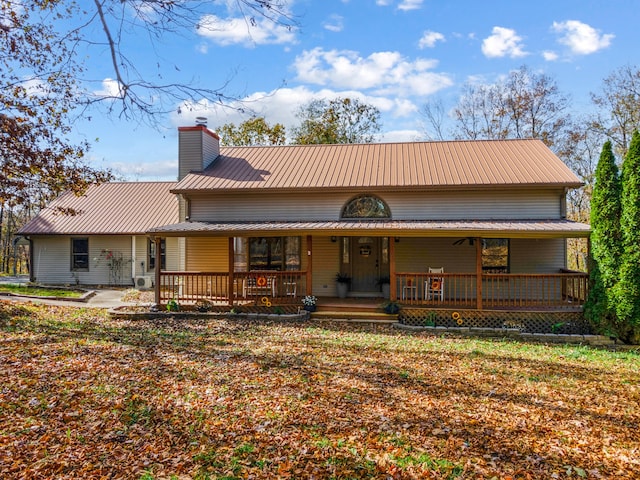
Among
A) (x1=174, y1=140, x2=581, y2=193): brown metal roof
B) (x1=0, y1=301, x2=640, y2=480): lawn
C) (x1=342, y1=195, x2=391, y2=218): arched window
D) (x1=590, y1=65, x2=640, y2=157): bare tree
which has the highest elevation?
(x1=590, y1=65, x2=640, y2=157): bare tree

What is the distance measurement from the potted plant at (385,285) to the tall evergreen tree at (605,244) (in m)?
5.56

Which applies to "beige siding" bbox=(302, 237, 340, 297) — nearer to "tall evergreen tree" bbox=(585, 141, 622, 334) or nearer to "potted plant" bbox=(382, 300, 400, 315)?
"potted plant" bbox=(382, 300, 400, 315)

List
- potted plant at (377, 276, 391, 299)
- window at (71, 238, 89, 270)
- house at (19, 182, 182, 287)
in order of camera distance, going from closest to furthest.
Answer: potted plant at (377, 276, 391, 299) < house at (19, 182, 182, 287) < window at (71, 238, 89, 270)

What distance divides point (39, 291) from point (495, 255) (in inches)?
692

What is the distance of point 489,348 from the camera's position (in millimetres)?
9938

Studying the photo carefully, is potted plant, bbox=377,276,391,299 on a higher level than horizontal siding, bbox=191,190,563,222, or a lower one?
lower

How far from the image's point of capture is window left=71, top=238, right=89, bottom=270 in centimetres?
2065

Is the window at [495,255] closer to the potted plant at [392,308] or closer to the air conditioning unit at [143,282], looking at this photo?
the potted plant at [392,308]

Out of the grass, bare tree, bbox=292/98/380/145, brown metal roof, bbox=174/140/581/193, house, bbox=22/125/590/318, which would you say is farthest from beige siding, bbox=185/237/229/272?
bare tree, bbox=292/98/380/145

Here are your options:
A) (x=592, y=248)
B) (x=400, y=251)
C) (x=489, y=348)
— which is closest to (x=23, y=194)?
(x=400, y=251)

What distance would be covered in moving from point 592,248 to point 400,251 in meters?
5.50

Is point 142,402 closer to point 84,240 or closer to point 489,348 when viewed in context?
point 489,348

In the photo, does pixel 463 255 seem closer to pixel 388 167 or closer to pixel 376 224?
pixel 376 224

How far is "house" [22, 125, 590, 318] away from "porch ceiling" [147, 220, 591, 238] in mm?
37
